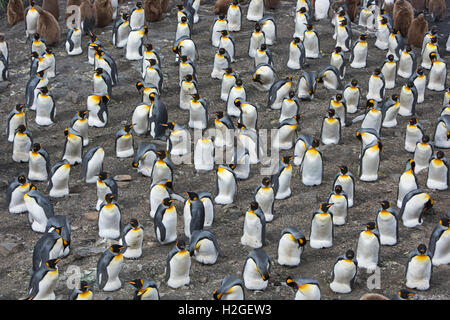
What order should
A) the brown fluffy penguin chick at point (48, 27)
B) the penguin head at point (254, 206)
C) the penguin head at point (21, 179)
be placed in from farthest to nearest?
1. the brown fluffy penguin chick at point (48, 27)
2. the penguin head at point (21, 179)
3. the penguin head at point (254, 206)

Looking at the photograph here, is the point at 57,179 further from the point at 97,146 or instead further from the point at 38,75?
the point at 38,75

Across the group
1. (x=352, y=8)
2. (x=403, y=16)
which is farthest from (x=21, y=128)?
(x=403, y=16)

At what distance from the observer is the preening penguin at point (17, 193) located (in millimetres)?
13125

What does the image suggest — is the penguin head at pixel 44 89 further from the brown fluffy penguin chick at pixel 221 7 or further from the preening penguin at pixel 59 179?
the brown fluffy penguin chick at pixel 221 7

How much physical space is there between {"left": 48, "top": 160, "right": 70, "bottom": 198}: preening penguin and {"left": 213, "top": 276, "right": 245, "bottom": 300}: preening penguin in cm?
384

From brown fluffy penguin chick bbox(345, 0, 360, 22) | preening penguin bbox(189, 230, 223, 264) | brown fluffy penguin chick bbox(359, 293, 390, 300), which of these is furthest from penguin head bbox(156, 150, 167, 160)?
brown fluffy penguin chick bbox(345, 0, 360, 22)

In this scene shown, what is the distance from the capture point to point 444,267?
1203cm

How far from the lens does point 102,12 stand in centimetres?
1895

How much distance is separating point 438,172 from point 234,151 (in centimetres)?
320

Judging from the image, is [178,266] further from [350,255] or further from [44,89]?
[44,89]

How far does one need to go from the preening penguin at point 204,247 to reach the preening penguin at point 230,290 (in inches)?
40.2

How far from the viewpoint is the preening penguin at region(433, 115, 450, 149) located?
15.1 m

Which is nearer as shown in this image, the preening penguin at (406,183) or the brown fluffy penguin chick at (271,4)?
the preening penguin at (406,183)

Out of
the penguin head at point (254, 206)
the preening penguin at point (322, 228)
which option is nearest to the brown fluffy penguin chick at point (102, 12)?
the penguin head at point (254, 206)
